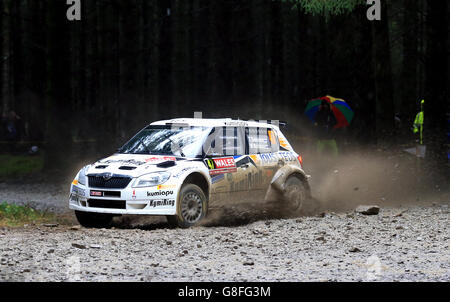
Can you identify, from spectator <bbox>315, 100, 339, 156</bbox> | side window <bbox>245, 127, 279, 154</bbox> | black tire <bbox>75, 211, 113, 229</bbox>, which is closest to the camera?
black tire <bbox>75, 211, 113, 229</bbox>

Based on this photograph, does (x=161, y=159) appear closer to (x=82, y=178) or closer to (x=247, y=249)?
(x=82, y=178)

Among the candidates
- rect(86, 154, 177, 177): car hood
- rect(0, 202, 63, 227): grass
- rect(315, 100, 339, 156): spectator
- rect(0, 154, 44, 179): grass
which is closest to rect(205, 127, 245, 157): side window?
rect(86, 154, 177, 177): car hood

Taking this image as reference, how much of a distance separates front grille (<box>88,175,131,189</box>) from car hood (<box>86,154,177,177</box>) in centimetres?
9

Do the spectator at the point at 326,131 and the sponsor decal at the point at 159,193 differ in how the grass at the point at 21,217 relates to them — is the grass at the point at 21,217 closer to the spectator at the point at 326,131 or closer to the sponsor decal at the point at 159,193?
the sponsor decal at the point at 159,193

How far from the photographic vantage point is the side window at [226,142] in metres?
12.1

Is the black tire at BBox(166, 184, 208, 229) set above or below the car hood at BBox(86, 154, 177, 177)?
below

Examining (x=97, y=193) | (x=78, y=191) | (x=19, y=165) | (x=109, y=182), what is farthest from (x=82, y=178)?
(x=19, y=165)

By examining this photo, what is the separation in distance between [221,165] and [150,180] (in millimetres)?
1514

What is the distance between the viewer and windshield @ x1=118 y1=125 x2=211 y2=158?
1183 centimetres

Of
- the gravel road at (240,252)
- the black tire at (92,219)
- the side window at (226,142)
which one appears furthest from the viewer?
the side window at (226,142)

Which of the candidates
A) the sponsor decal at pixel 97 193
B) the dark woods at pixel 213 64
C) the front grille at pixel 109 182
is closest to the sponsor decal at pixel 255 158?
the front grille at pixel 109 182

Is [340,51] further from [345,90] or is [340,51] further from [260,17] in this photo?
[260,17]

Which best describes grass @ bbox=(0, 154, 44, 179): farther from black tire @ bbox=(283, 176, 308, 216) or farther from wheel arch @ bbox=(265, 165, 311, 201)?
wheel arch @ bbox=(265, 165, 311, 201)

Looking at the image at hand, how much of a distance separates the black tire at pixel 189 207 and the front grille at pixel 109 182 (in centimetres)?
87
